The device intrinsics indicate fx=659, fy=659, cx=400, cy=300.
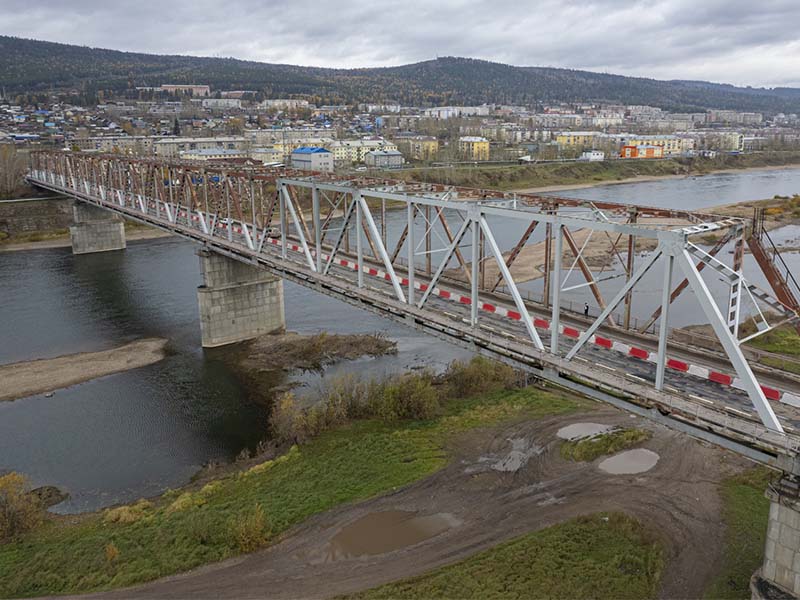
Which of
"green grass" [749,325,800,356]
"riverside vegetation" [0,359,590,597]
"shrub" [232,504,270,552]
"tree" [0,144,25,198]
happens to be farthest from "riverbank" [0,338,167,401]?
"tree" [0,144,25,198]

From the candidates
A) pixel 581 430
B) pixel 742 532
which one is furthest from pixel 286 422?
pixel 742 532

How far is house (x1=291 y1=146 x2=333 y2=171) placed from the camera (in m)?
91.7

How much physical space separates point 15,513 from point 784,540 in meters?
17.5

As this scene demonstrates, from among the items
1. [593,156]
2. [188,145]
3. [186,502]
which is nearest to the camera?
[186,502]

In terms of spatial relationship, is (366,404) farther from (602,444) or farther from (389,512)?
(602,444)

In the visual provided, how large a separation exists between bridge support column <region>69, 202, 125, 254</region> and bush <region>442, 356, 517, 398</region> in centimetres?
4247

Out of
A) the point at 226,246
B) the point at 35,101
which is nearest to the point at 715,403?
the point at 226,246

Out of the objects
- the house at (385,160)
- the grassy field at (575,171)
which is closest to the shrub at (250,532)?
the grassy field at (575,171)

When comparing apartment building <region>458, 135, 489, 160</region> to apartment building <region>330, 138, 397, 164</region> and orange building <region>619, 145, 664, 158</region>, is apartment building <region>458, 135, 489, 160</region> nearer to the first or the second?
apartment building <region>330, 138, 397, 164</region>

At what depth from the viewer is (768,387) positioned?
44.4 ft

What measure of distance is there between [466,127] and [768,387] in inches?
6782

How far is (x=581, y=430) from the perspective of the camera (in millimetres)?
21031

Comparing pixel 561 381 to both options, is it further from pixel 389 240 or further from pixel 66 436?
pixel 389 240

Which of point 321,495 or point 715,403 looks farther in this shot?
point 321,495
